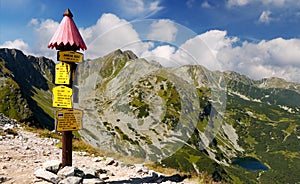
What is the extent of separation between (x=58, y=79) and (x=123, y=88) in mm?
4880

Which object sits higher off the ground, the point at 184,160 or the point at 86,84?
the point at 86,84

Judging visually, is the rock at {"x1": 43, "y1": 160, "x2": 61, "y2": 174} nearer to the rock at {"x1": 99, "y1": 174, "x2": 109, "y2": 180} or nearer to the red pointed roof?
the rock at {"x1": 99, "y1": 174, "x2": 109, "y2": 180}

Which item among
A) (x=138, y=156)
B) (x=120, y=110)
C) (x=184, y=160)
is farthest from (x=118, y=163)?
(x=184, y=160)

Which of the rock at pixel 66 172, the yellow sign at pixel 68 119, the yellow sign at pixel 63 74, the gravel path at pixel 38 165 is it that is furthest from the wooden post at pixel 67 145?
the gravel path at pixel 38 165

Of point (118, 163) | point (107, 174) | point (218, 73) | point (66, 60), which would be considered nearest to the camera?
point (66, 60)

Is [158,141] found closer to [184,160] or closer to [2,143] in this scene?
[2,143]

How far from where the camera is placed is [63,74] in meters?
10.8

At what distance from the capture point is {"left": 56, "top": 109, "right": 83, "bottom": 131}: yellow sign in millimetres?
10703

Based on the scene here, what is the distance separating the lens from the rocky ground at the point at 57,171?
1007cm

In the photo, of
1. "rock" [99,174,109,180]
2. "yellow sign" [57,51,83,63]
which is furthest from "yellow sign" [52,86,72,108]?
"rock" [99,174,109,180]

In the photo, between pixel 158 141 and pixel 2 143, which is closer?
pixel 158 141

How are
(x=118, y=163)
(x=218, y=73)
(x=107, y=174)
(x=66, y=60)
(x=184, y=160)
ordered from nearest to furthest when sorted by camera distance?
1. (x=66, y=60)
2. (x=107, y=174)
3. (x=118, y=163)
4. (x=218, y=73)
5. (x=184, y=160)

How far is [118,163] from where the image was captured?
1464 cm

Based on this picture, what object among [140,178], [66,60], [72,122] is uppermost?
[66,60]
